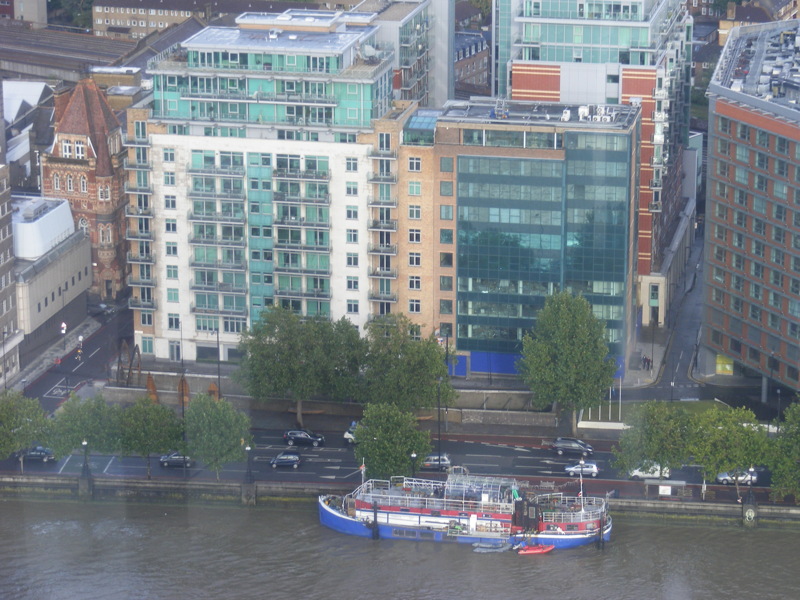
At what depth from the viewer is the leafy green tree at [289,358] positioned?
480 ft

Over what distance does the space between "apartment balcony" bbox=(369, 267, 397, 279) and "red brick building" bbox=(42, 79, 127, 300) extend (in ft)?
92.0

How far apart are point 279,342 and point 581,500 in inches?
1041

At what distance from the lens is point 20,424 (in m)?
138

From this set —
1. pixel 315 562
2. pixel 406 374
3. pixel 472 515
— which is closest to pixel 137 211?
pixel 406 374

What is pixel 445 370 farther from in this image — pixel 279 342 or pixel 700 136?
pixel 700 136

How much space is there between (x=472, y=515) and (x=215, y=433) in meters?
18.1

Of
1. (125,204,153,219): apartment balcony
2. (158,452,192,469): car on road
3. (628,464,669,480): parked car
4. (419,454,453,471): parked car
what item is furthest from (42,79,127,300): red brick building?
(628,464,669,480): parked car

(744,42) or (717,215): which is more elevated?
(744,42)

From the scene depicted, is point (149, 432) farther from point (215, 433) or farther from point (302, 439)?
point (302, 439)

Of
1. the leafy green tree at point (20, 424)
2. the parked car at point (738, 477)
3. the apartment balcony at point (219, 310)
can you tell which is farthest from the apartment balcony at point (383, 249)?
the parked car at point (738, 477)

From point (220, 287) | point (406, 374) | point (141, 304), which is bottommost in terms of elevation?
point (406, 374)

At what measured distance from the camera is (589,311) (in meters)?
146

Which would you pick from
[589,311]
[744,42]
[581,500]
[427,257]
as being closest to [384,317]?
[427,257]

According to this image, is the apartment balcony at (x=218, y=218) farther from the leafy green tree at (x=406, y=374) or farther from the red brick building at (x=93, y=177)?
the red brick building at (x=93, y=177)
